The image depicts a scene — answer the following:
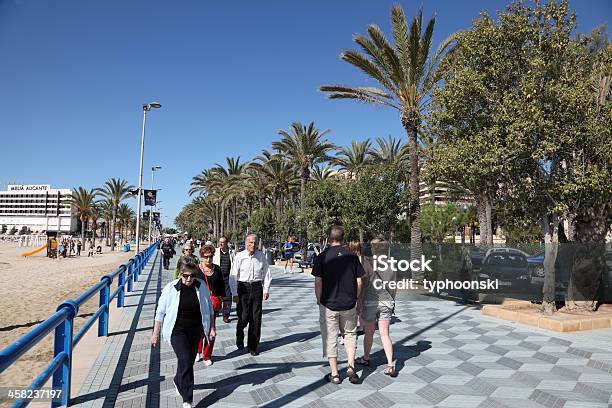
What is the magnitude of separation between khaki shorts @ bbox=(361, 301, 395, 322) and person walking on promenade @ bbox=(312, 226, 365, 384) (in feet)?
1.87

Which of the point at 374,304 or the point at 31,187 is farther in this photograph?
the point at 31,187

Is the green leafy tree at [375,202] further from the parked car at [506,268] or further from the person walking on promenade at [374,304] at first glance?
the person walking on promenade at [374,304]

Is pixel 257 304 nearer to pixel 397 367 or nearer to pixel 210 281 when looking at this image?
pixel 210 281

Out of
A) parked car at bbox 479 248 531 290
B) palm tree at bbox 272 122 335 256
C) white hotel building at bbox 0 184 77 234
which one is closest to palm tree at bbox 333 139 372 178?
palm tree at bbox 272 122 335 256

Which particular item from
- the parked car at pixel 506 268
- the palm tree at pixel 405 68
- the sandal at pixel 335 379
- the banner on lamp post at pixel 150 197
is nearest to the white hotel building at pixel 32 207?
the banner on lamp post at pixel 150 197

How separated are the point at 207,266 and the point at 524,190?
740 cm

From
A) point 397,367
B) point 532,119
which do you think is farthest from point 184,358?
point 532,119

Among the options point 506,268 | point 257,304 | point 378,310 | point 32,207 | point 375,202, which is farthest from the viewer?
point 32,207

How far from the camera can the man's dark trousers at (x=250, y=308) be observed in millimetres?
6410

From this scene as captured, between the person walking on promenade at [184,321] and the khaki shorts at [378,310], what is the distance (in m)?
2.20

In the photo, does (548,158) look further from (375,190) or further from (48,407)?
(375,190)

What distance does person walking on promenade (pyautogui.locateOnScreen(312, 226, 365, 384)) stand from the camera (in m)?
5.02

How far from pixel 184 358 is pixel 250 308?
7.70 feet

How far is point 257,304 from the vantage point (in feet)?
21.2
